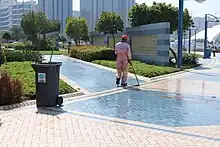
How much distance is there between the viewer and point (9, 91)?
343 inches

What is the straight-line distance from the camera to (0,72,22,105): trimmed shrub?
8672 mm

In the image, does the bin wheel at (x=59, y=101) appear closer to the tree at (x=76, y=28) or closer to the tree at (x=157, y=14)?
the tree at (x=157, y=14)

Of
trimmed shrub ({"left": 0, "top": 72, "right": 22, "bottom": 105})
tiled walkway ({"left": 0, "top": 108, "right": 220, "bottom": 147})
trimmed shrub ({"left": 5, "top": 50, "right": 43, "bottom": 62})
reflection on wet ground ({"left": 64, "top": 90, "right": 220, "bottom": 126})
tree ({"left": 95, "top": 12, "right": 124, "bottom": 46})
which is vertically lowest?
tiled walkway ({"left": 0, "top": 108, "right": 220, "bottom": 147})

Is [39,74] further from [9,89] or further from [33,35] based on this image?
[33,35]

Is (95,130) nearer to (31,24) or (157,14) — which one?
(157,14)

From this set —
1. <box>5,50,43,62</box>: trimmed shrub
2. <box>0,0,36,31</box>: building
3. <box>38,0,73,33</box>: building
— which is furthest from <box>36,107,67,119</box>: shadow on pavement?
<box>0,0,36,31</box>: building

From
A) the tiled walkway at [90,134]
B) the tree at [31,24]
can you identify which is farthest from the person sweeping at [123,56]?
the tree at [31,24]

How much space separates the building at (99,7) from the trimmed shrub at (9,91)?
52487mm

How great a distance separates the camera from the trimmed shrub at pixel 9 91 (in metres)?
8.67

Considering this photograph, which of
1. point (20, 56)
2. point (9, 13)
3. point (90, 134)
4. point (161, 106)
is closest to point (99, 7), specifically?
point (20, 56)

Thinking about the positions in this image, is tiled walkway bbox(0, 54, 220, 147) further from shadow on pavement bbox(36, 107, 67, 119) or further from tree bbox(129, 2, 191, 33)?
tree bbox(129, 2, 191, 33)

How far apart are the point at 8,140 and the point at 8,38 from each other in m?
71.4

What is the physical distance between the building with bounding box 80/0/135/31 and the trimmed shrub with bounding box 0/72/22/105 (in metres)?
52.5

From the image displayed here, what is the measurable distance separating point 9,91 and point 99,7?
2527 inches
